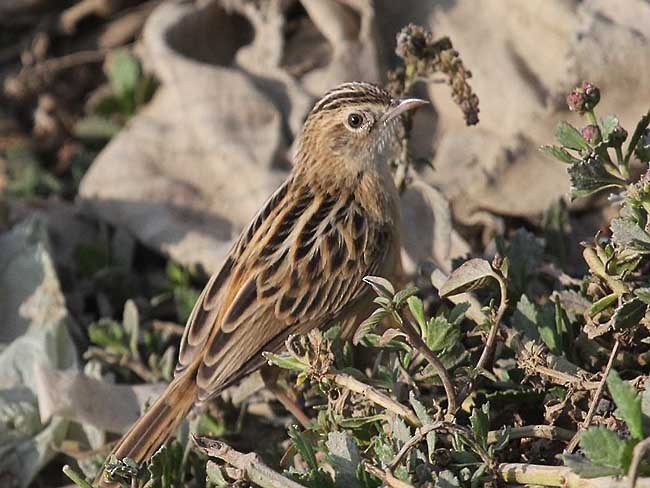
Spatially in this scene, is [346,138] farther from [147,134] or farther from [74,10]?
[74,10]

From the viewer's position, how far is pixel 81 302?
6.16 meters

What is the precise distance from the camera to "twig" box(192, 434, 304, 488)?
149 inches

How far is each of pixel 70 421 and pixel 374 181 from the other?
1.72 meters

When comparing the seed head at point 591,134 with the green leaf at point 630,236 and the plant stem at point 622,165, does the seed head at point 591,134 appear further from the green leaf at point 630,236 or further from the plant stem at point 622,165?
the green leaf at point 630,236

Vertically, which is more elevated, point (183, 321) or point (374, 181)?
point (374, 181)

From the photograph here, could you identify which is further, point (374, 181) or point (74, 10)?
point (74, 10)

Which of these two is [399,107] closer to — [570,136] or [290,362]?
[570,136]

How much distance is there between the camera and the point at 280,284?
A: 507cm

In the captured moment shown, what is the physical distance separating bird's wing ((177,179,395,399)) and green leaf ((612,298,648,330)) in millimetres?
1372

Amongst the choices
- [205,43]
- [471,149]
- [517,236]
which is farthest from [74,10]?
[517,236]

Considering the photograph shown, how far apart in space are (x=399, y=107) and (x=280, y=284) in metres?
0.94

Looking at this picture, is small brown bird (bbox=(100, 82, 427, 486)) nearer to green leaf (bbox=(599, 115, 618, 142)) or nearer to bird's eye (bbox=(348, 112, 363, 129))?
bird's eye (bbox=(348, 112, 363, 129))

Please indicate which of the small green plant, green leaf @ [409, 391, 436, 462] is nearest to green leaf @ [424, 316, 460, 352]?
green leaf @ [409, 391, 436, 462]

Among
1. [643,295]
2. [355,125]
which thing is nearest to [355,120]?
[355,125]
